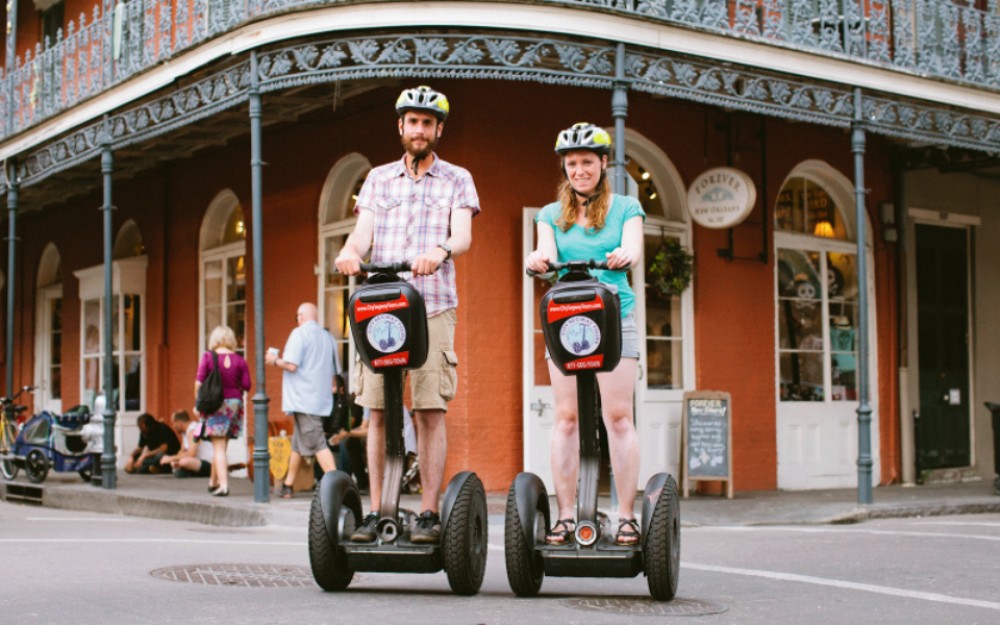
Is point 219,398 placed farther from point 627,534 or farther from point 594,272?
point 627,534

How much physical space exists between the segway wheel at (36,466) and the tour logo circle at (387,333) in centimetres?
939

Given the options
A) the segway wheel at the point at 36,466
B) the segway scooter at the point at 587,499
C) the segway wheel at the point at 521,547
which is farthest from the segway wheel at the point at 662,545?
the segway wheel at the point at 36,466

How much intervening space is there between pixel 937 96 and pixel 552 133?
3594 millimetres

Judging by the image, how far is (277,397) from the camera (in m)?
13.8

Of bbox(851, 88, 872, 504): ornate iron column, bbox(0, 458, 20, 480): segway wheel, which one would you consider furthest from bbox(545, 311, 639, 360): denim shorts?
bbox(0, 458, 20, 480): segway wheel

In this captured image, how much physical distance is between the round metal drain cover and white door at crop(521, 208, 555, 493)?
4715mm

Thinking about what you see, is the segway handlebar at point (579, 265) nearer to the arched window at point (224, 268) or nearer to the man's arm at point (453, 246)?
the man's arm at point (453, 246)

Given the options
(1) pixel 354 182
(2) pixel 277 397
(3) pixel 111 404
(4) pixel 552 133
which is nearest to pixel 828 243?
(4) pixel 552 133

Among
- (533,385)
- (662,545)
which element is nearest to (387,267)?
(662,545)

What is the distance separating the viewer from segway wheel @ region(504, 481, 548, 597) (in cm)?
545

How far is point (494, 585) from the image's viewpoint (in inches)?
243

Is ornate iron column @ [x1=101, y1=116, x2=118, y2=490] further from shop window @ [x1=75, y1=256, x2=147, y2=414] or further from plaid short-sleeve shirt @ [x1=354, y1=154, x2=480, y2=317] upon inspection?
plaid short-sleeve shirt @ [x1=354, y1=154, x2=480, y2=317]

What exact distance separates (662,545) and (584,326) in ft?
3.07

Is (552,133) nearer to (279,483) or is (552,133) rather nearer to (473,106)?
(473,106)
